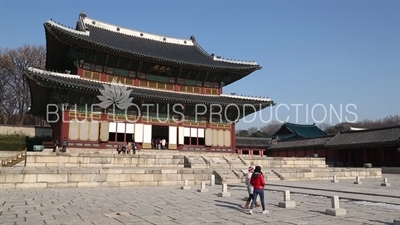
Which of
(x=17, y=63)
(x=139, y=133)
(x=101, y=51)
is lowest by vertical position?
(x=139, y=133)

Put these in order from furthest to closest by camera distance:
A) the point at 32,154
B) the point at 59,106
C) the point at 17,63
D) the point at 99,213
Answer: the point at 17,63, the point at 59,106, the point at 32,154, the point at 99,213

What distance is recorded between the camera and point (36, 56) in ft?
183

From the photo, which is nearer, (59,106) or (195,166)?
(195,166)

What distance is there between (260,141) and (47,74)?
125 feet

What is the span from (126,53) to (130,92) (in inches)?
147

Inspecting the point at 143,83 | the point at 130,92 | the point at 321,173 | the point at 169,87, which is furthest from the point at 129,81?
the point at 321,173

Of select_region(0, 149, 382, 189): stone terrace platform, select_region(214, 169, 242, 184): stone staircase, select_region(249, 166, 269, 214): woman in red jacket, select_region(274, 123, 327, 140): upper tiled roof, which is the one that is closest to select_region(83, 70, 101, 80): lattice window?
select_region(0, 149, 382, 189): stone terrace platform

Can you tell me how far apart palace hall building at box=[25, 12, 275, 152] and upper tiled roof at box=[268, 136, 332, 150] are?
16.1 metres

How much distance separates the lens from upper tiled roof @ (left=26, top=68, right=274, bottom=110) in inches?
969

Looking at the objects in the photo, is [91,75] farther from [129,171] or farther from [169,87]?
[129,171]

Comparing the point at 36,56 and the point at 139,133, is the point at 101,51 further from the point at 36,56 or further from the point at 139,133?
the point at 36,56

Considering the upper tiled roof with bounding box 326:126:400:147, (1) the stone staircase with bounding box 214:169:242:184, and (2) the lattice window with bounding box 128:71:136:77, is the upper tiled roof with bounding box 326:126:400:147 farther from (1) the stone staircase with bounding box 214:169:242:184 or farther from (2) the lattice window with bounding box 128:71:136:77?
(2) the lattice window with bounding box 128:71:136:77

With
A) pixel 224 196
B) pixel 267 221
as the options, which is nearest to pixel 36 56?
pixel 224 196

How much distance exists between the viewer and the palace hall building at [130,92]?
26.9 m
